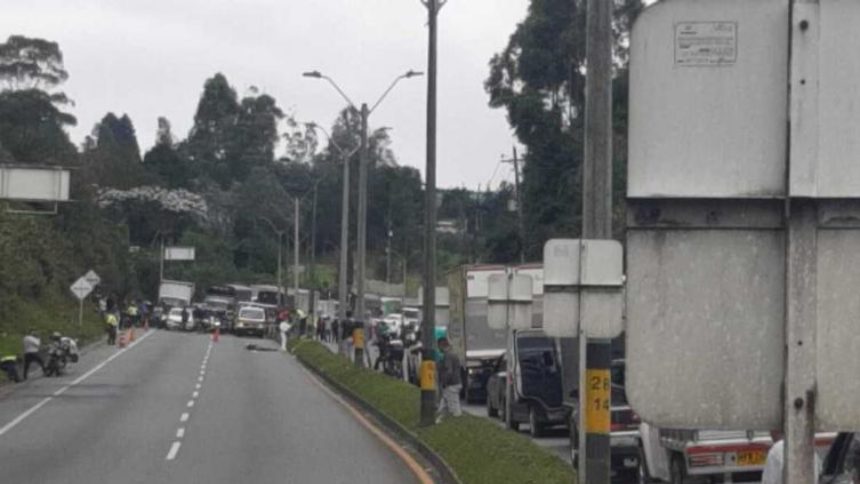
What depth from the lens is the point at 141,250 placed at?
129 m

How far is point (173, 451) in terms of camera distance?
25359 millimetres

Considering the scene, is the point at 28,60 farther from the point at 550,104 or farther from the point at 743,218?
the point at 743,218

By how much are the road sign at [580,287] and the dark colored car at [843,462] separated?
2.14m

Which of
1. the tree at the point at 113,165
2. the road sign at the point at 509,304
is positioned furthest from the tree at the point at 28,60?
the road sign at the point at 509,304

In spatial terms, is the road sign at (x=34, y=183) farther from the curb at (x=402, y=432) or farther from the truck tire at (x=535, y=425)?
the truck tire at (x=535, y=425)

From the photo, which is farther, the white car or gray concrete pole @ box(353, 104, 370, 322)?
the white car

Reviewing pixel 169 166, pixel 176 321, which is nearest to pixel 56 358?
pixel 176 321

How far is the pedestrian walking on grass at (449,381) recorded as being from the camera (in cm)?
2900

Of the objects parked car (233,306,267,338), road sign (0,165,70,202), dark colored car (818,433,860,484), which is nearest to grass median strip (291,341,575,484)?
dark colored car (818,433,860,484)

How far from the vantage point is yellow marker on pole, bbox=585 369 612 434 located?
1298 centimetres

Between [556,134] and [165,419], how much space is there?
2819 cm

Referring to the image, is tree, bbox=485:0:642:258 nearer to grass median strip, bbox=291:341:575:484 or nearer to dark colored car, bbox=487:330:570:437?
grass median strip, bbox=291:341:575:484

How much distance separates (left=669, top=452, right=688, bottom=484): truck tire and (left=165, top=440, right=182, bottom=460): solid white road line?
8.65 metres

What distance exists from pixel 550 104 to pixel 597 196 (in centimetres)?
4423
